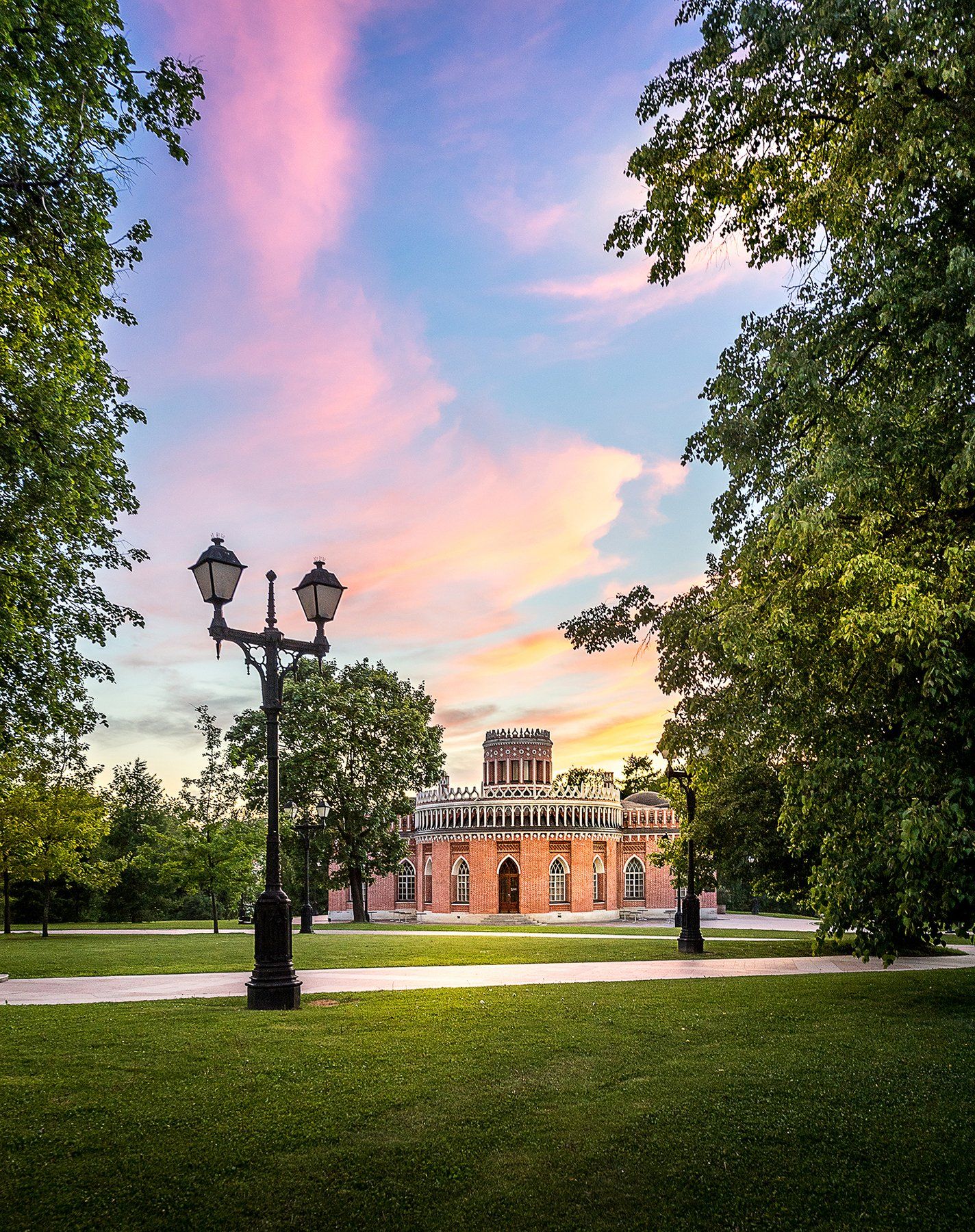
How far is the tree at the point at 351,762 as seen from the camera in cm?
3634

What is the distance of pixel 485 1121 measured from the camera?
5.79m

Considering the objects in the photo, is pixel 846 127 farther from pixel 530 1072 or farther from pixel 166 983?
pixel 166 983

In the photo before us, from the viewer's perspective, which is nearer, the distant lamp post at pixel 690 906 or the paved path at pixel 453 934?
the distant lamp post at pixel 690 906

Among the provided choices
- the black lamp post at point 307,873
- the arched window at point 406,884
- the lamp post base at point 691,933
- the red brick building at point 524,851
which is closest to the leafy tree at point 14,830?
the black lamp post at point 307,873

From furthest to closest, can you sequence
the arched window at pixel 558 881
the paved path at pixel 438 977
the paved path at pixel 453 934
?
the arched window at pixel 558 881 → the paved path at pixel 453 934 → the paved path at pixel 438 977

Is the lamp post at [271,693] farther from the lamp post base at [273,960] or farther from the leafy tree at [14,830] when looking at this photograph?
the leafy tree at [14,830]

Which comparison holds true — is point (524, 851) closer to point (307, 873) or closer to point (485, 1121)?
point (307, 873)

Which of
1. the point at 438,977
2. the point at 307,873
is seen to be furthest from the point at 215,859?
the point at 438,977

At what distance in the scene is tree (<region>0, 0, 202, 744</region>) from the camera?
7.63m

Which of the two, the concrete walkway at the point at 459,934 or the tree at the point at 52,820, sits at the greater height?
the tree at the point at 52,820

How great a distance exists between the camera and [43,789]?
27797 millimetres

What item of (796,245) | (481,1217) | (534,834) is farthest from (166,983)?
(534,834)

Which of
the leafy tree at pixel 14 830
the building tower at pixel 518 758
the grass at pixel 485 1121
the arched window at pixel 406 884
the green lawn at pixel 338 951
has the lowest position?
the arched window at pixel 406 884

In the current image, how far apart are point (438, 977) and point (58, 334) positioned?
11.2 meters
